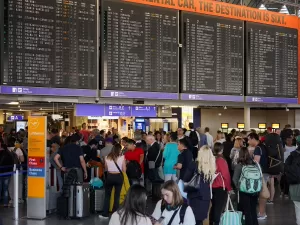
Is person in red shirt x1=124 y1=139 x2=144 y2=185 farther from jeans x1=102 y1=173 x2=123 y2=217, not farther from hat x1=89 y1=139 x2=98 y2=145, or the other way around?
hat x1=89 y1=139 x2=98 y2=145

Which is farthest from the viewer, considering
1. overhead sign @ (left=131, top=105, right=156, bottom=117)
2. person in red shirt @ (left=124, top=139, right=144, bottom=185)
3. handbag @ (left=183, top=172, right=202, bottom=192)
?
overhead sign @ (left=131, top=105, right=156, bottom=117)

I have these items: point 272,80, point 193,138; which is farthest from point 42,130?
point 272,80

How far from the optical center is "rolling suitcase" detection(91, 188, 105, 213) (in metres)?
10.9

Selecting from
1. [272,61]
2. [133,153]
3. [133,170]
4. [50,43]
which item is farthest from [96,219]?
[272,61]

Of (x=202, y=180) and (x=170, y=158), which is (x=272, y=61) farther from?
(x=202, y=180)

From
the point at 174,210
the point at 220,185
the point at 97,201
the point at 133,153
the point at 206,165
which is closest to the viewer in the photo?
the point at 174,210

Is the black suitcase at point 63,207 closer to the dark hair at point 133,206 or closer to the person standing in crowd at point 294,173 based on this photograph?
the person standing in crowd at point 294,173

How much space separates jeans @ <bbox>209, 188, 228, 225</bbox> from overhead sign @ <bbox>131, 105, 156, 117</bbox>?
5.67 m

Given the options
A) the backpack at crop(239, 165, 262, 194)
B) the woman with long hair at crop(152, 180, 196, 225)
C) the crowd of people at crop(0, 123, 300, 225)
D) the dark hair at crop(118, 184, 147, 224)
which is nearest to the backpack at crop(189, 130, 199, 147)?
the crowd of people at crop(0, 123, 300, 225)

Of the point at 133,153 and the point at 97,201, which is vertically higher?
the point at 133,153

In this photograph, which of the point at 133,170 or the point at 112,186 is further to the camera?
the point at 133,170

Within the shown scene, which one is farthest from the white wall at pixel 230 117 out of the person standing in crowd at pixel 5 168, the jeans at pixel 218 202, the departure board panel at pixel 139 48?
the jeans at pixel 218 202

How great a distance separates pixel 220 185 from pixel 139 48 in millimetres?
6074

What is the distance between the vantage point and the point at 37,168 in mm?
10211
